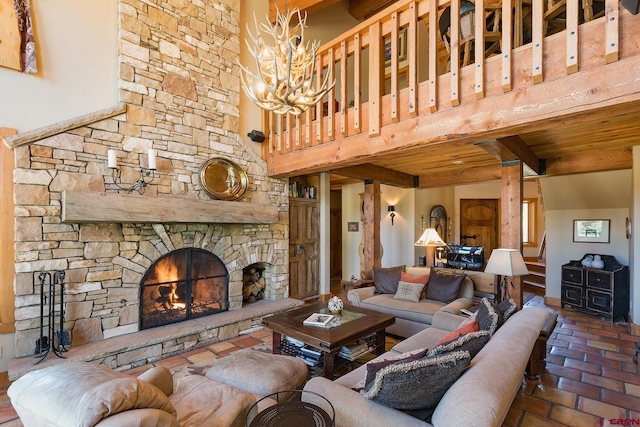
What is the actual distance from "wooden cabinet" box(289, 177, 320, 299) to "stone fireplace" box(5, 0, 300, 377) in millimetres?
745

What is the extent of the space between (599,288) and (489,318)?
4016 millimetres

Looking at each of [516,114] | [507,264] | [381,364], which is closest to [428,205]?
[507,264]

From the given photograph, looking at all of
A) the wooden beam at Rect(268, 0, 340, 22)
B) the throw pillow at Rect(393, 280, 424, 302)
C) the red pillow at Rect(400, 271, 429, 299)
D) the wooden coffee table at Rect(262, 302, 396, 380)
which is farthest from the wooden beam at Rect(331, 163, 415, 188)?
the wooden beam at Rect(268, 0, 340, 22)

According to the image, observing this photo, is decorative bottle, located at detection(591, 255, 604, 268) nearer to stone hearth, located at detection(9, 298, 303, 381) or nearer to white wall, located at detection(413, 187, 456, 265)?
white wall, located at detection(413, 187, 456, 265)

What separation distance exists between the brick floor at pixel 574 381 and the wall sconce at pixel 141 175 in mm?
1918

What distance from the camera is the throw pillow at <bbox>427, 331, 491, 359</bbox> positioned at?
165 cm

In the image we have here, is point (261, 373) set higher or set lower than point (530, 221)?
lower

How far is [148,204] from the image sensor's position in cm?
335

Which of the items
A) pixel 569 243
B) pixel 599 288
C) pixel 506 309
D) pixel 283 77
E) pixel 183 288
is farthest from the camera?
pixel 569 243

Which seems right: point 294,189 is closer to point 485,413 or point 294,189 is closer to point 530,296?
point 485,413

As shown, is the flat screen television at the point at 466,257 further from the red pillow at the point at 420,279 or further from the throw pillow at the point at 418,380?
the throw pillow at the point at 418,380

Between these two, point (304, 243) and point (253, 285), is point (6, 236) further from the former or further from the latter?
point (304, 243)

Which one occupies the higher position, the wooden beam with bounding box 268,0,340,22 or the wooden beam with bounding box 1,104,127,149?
the wooden beam with bounding box 268,0,340,22

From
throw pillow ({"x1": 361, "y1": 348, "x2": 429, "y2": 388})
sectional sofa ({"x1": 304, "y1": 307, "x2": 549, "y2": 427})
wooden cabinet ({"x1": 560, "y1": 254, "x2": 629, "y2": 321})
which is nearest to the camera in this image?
sectional sofa ({"x1": 304, "y1": 307, "x2": 549, "y2": 427})
